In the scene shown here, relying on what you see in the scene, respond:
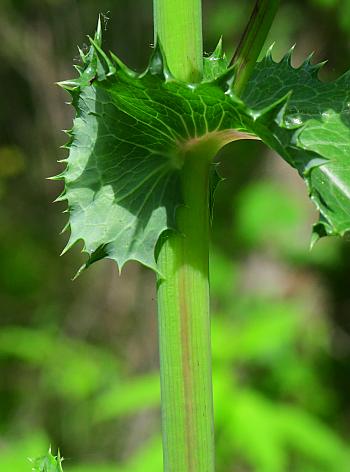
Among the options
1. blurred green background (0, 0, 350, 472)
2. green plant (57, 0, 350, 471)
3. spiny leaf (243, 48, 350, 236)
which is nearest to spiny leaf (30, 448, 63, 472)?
green plant (57, 0, 350, 471)

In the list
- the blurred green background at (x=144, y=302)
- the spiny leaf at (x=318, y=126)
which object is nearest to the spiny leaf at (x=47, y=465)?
the spiny leaf at (x=318, y=126)

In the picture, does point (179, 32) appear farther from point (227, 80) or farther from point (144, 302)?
point (144, 302)

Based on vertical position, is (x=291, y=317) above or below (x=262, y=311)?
below

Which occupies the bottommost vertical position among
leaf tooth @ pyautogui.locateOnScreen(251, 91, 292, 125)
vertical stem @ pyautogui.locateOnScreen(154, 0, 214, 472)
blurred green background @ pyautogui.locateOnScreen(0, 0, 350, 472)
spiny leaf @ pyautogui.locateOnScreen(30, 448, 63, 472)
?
spiny leaf @ pyautogui.locateOnScreen(30, 448, 63, 472)

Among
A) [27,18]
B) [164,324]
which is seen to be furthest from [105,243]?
[27,18]

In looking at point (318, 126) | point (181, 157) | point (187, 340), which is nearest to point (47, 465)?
point (187, 340)

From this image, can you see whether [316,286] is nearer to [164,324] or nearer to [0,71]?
[0,71]

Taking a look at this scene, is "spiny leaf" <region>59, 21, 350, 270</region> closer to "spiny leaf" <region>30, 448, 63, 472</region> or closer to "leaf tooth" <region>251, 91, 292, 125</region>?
"leaf tooth" <region>251, 91, 292, 125</region>
